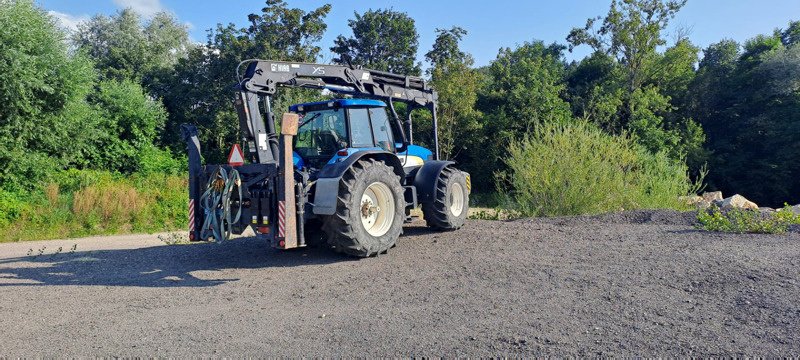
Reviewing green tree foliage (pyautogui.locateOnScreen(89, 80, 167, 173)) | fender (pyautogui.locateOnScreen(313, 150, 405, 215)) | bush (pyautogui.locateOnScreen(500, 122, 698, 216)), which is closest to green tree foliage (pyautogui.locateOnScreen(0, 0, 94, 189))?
green tree foliage (pyautogui.locateOnScreen(89, 80, 167, 173))

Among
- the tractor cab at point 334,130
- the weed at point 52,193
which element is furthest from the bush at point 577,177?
the weed at point 52,193

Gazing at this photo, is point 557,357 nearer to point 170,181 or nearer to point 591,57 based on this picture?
point 170,181

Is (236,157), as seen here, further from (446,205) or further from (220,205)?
(446,205)

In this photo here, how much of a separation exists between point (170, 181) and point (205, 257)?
42.9 ft

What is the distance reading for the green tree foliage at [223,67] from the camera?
2711cm

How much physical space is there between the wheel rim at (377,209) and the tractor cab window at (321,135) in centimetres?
102

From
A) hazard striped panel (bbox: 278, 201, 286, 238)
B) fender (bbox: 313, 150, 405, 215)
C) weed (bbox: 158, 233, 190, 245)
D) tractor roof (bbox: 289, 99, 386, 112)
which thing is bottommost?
weed (bbox: 158, 233, 190, 245)

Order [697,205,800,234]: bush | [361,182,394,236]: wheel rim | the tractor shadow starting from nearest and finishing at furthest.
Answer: the tractor shadow → [361,182,394,236]: wheel rim → [697,205,800,234]: bush

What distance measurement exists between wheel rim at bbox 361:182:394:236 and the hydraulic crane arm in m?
1.50

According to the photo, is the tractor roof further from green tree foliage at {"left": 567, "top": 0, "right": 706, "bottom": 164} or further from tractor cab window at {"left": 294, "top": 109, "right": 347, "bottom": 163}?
green tree foliage at {"left": 567, "top": 0, "right": 706, "bottom": 164}

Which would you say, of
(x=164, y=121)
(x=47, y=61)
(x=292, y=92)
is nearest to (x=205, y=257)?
(x=47, y=61)

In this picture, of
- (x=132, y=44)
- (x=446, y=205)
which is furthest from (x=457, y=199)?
(x=132, y=44)

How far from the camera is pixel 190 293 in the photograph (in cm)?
655

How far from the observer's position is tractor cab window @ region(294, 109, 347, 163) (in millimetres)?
9062
